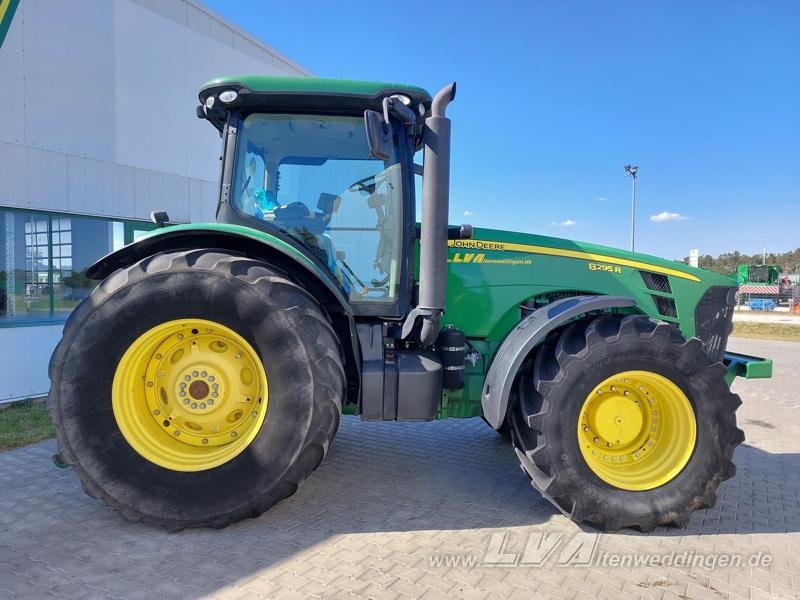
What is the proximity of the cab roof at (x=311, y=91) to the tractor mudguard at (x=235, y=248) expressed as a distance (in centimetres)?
81

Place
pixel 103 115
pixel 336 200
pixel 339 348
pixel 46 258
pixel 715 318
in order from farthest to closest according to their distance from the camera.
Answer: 1. pixel 103 115
2. pixel 46 258
3. pixel 715 318
4. pixel 336 200
5. pixel 339 348

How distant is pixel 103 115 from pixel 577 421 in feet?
20.8

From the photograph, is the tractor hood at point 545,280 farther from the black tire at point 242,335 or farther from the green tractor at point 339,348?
the black tire at point 242,335

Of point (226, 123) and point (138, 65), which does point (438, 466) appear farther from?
point (138, 65)

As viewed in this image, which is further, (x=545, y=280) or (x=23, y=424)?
(x=23, y=424)

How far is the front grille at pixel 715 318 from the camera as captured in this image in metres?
3.75

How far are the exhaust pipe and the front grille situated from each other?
2.03 m

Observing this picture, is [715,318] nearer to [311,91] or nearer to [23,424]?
[311,91]

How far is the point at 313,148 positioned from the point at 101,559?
2.58m

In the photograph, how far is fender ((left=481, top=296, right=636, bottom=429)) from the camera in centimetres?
306

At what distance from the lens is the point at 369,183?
11.1 feet

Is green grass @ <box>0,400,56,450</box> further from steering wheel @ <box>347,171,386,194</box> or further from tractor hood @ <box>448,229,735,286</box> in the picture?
tractor hood @ <box>448,229,735,286</box>

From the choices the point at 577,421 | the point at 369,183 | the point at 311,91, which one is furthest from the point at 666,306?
the point at 311,91

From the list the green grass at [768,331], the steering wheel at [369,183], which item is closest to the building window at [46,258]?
the steering wheel at [369,183]
